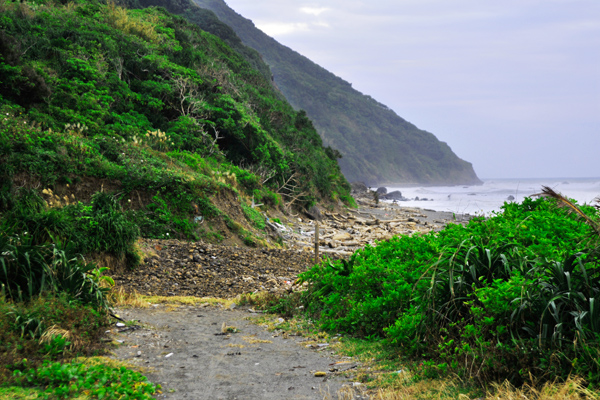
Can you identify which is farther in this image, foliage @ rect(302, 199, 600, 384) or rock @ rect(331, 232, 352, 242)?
rock @ rect(331, 232, 352, 242)

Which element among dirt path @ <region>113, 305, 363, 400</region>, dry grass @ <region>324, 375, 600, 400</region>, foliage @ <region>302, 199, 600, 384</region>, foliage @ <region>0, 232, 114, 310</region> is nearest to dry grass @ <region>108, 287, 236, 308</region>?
dirt path @ <region>113, 305, 363, 400</region>

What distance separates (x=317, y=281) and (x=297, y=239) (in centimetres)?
1256

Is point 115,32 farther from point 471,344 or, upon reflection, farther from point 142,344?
point 471,344

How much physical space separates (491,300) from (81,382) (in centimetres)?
374

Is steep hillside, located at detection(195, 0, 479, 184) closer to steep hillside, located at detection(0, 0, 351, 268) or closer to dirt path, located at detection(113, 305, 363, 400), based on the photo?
steep hillside, located at detection(0, 0, 351, 268)

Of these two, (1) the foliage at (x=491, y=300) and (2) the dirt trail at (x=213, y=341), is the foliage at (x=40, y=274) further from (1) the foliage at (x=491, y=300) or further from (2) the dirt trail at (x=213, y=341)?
(1) the foliage at (x=491, y=300)

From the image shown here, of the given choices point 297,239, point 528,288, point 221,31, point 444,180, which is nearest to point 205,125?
point 297,239

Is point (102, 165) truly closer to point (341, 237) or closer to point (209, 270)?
point (209, 270)

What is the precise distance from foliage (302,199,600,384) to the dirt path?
89 centimetres

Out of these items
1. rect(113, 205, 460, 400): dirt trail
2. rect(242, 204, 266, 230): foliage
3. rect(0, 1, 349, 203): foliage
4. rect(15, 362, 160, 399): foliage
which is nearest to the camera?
rect(15, 362, 160, 399): foliage

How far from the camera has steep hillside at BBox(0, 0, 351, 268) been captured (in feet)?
42.4

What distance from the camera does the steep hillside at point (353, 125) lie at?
453ft

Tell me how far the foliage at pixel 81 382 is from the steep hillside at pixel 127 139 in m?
3.61

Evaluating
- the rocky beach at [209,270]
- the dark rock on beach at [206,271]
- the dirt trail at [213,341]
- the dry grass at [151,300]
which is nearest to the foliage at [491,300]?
the dirt trail at [213,341]
